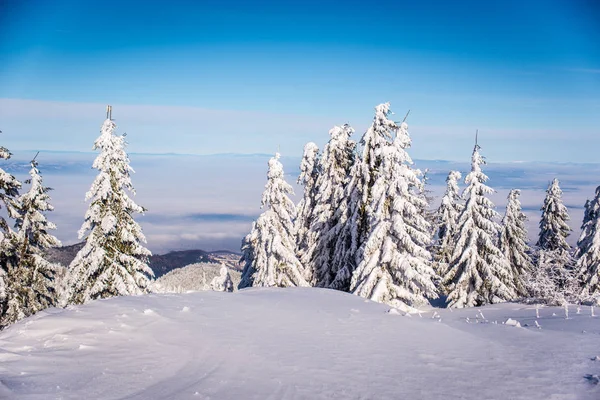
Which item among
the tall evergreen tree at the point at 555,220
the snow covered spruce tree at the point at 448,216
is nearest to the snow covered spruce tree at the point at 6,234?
the snow covered spruce tree at the point at 448,216

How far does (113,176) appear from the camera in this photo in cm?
2011

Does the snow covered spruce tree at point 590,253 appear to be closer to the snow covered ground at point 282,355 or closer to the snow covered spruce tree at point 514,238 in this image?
the snow covered spruce tree at point 514,238

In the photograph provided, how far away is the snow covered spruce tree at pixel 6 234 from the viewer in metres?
18.9

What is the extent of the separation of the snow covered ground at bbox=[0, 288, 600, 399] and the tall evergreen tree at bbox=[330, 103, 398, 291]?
11.7 meters

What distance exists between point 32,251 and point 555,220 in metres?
43.0

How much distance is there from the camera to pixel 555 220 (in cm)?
3894

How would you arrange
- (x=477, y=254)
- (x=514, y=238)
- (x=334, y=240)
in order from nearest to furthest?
(x=477, y=254)
(x=334, y=240)
(x=514, y=238)

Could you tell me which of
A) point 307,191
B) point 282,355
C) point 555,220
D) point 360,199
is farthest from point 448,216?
point 282,355

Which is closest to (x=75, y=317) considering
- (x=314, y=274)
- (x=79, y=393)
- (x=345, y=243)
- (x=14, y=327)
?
(x=14, y=327)

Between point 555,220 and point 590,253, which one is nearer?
point 590,253

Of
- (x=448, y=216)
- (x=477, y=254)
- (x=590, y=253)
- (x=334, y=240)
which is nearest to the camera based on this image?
(x=477, y=254)

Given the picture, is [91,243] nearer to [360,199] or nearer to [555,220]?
[360,199]

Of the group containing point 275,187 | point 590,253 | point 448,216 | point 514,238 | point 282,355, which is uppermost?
point 275,187

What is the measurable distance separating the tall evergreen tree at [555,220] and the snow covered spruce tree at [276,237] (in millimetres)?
26852
